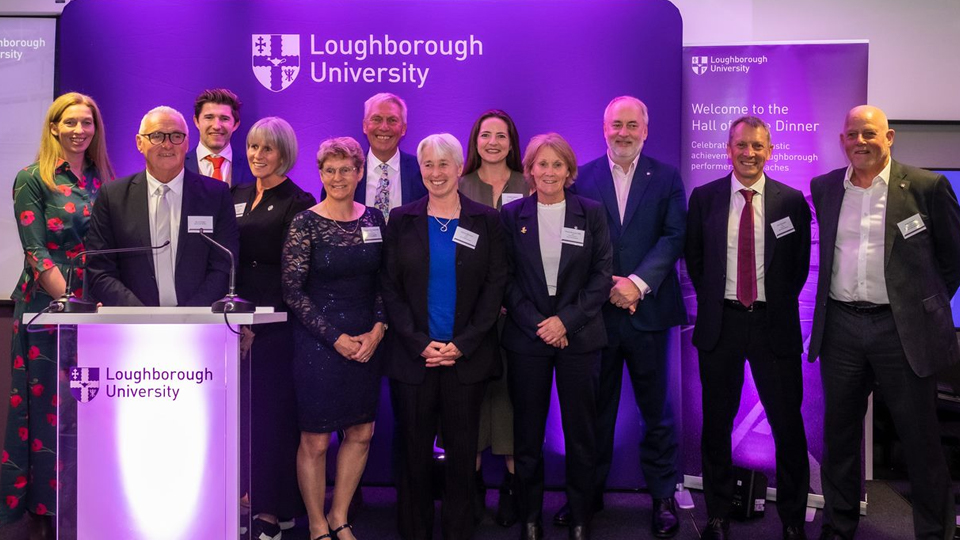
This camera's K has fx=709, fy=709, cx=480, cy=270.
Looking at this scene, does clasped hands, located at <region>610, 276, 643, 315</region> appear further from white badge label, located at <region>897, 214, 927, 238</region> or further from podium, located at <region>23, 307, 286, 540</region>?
podium, located at <region>23, 307, 286, 540</region>

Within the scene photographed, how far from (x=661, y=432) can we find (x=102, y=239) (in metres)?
2.70

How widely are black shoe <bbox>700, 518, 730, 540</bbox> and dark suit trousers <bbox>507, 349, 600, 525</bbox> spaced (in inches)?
22.9

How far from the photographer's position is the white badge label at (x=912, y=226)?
3.05 metres

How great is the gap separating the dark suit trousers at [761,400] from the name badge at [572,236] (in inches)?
30.2

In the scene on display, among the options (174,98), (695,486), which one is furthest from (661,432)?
(174,98)

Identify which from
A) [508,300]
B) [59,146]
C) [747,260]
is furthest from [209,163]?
[747,260]

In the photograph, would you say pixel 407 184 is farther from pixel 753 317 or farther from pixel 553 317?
pixel 753 317

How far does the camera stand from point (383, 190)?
3881mm

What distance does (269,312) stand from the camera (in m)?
2.65

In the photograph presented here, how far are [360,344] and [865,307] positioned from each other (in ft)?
7.27

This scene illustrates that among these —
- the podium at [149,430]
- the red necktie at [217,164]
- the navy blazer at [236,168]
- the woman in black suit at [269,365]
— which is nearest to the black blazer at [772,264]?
the woman in black suit at [269,365]

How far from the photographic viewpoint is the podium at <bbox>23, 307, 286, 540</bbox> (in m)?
2.39

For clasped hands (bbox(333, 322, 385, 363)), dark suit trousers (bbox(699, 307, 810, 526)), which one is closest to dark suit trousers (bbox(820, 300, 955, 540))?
dark suit trousers (bbox(699, 307, 810, 526))

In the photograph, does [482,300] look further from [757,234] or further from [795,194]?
[795,194]
